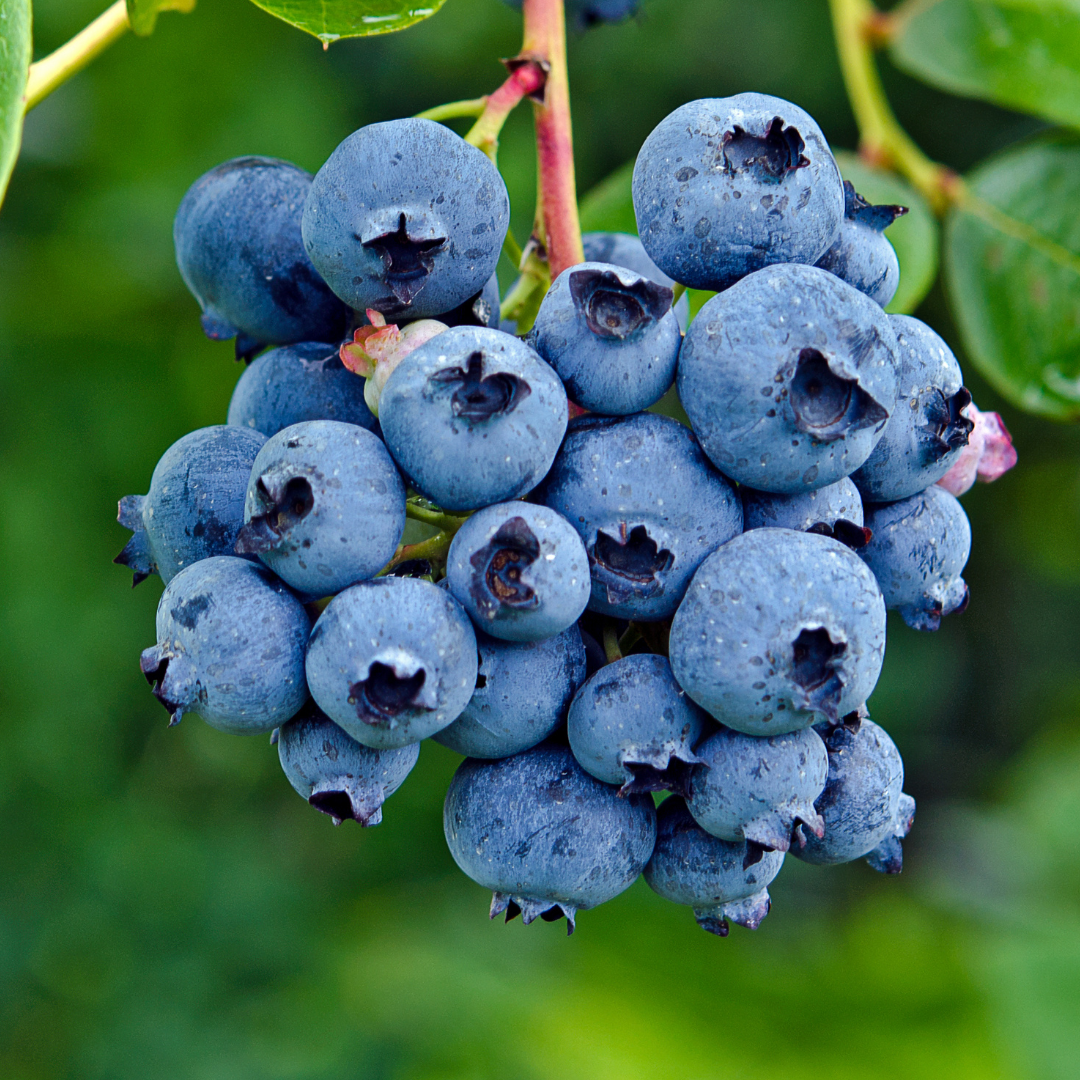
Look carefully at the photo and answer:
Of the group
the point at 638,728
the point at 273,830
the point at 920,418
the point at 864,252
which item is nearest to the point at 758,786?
the point at 638,728

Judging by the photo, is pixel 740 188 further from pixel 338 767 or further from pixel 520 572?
pixel 338 767

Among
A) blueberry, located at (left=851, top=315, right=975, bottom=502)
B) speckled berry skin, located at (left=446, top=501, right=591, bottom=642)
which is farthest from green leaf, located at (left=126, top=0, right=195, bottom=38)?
blueberry, located at (left=851, top=315, right=975, bottom=502)

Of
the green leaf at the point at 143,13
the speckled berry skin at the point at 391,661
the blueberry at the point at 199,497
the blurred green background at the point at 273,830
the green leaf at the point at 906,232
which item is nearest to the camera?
the speckled berry skin at the point at 391,661

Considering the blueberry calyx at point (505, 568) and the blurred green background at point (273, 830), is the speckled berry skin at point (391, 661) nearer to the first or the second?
the blueberry calyx at point (505, 568)

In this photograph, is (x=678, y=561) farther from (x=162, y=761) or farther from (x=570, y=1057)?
(x=162, y=761)

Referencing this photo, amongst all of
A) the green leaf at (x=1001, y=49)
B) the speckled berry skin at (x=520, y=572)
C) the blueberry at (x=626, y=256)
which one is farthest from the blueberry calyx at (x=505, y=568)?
the green leaf at (x=1001, y=49)
